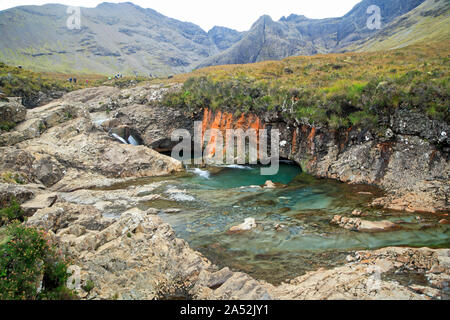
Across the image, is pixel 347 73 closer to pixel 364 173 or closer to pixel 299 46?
pixel 364 173

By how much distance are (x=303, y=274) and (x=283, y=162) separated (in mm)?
17941

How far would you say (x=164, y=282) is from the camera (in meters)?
7.52

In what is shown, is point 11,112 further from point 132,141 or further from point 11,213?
point 11,213

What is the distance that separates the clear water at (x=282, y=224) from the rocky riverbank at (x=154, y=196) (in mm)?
938

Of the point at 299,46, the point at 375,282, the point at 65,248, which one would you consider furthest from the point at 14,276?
the point at 299,46

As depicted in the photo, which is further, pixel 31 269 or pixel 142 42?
pixel 142 42

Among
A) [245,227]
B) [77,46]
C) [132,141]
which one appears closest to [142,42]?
[77,46]

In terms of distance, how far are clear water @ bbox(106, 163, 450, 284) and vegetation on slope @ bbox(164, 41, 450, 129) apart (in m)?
6.15

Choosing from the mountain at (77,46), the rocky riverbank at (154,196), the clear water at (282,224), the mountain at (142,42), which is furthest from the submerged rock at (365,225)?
the mountain at (77,46)

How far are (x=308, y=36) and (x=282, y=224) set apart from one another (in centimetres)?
16690

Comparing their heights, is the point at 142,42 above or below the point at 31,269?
above

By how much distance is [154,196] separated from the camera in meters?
16.7

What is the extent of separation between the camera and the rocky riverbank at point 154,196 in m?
6.99
